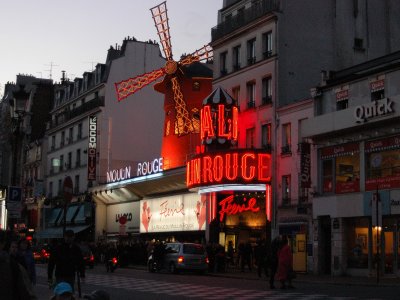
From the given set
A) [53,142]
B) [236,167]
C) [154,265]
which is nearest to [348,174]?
[236,167]

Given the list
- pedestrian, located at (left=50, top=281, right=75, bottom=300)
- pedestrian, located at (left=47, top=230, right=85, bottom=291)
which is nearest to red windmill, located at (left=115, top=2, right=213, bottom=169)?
pedestrian, located at (left=47, top=230, right=85, bottom=291)

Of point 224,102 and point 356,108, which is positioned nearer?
point 356,108

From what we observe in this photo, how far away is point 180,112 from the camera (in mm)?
50938

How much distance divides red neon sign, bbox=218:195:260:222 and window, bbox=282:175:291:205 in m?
3.32

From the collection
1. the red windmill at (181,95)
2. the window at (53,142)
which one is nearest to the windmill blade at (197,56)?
the red windmill at (181,95)

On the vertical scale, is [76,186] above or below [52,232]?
above

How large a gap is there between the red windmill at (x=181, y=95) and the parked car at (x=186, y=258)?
16.4m

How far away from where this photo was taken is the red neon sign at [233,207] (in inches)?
1652

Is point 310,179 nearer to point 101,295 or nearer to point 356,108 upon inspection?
point 356,108

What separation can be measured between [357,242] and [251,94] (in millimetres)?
12593

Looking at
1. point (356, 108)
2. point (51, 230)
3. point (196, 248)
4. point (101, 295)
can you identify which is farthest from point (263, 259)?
point (51, 230)

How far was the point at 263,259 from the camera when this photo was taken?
3238 centimetres

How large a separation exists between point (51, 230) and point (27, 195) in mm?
10540

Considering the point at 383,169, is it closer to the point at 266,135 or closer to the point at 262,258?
the point at 262,258
